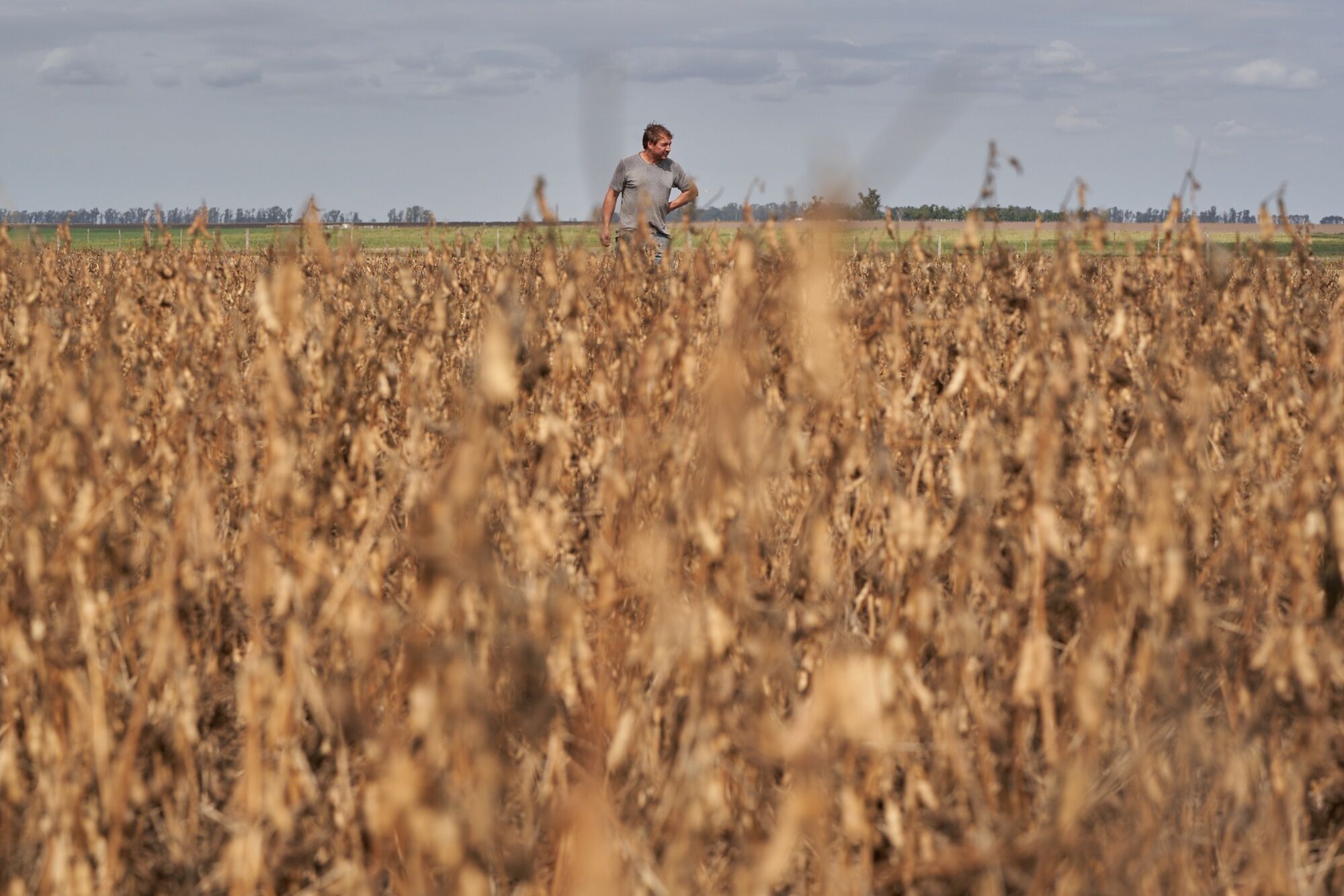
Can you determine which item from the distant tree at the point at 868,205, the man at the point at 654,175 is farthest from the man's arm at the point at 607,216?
the distant tree at the point at 868,205

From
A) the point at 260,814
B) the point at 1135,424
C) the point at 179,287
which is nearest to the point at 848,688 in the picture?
the point at 260,814

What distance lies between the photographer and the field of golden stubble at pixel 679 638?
1550mm

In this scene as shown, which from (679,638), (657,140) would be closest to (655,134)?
(657,140)

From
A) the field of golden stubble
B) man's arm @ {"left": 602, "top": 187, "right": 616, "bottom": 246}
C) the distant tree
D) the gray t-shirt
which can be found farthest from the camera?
the gray t-shirt

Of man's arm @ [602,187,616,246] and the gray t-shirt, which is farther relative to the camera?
the gray t-shirt

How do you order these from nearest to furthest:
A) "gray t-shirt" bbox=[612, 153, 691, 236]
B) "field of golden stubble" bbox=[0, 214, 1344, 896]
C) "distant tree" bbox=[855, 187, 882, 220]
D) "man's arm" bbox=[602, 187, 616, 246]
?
"distant tree" bbox=[855, 187, 882, 220], "field of golden stubble" bbox=[0, 214, 1344, 896], "man's arm" bbox=[602, 187, 616, 246], "gray t-shirt" bbox=[612, 153, 691, 236]

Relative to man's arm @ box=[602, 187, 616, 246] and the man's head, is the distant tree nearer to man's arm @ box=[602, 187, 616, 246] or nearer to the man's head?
man's arm @ box=[602, 187, 616, 246]

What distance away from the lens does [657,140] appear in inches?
320

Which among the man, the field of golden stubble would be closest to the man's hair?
the man

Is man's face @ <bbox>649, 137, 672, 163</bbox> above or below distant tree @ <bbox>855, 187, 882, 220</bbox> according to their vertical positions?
above

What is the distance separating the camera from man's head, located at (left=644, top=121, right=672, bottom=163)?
26.7 ft

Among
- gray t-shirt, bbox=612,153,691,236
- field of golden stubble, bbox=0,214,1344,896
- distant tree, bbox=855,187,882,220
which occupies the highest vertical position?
gray t-shirt, bbox=612,153,691,236

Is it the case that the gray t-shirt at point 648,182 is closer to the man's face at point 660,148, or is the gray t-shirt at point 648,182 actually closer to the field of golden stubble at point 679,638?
the man's face at point 660,148

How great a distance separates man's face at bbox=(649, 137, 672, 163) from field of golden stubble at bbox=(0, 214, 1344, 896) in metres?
5.31
